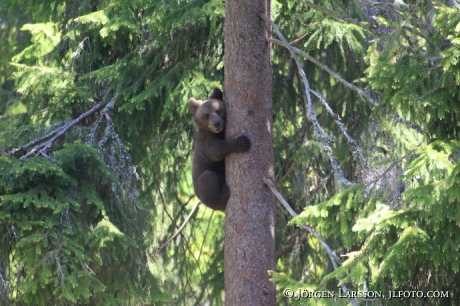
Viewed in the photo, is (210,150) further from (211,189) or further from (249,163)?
(249,163)

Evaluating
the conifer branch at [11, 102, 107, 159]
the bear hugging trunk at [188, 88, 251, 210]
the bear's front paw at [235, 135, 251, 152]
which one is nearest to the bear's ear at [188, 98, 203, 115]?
the bear hugging trunk at [188, 88, 251, 210]

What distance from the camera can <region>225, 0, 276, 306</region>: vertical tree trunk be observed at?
5340 millimetres

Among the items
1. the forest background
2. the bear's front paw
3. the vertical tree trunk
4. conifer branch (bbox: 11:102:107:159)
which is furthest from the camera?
conifer branch (bbox: 11:102:107:159)

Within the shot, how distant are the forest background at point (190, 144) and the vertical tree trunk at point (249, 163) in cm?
43

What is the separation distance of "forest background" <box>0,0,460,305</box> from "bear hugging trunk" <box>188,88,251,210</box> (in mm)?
399

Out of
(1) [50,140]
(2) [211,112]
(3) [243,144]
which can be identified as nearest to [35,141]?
(1) [50,140]

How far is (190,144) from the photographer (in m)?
8.25

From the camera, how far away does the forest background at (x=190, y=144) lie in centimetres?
401

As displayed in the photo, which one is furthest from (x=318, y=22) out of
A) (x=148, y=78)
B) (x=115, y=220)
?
(x=115, y=220)

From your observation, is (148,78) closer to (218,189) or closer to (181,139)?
(181,139)

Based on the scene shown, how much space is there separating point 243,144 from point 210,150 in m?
0.74

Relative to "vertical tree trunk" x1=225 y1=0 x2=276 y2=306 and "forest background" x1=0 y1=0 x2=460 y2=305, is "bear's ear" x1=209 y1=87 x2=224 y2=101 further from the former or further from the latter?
"vertical tree trunk" x1=225 y1=0 x2=276 y2=306

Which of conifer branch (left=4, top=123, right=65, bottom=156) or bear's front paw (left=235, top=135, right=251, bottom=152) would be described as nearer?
bear's front paw (left=235, top=135, right=251, bottom=152)

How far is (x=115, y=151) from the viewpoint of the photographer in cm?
720
